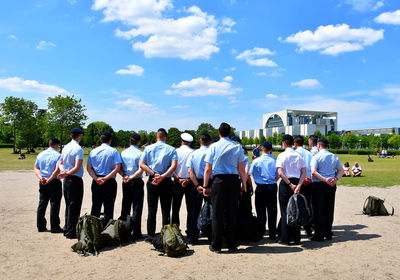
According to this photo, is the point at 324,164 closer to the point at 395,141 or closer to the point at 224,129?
the point at 224,129

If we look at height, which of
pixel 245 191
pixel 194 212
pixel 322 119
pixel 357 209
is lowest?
pixel 357 209

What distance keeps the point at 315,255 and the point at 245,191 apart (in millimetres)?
1714

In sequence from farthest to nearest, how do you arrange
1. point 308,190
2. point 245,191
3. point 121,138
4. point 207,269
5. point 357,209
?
point 121,138, point 357,209, point 308,190, point 245,191, point 207,269

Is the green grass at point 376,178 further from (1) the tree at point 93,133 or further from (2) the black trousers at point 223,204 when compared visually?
(1) the tree at point 93,133

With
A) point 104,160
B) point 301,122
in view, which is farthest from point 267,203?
point 301,122

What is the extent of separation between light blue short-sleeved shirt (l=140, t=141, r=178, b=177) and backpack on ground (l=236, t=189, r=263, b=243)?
170cm

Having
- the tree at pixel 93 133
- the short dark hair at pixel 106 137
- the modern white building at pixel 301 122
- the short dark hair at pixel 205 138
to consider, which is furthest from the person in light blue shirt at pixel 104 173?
the modern white building at pixel 301 122

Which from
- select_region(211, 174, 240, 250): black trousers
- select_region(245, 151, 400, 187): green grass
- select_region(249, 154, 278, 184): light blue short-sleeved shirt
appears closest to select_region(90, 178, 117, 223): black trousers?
select_region(211, 174, 240, 250): black trousers

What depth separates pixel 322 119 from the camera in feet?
521

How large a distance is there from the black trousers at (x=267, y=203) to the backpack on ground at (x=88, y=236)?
3.34m

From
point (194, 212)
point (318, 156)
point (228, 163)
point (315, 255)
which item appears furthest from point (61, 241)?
point (318, 156)

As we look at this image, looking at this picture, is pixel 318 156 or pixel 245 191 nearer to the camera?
pixel 245 191

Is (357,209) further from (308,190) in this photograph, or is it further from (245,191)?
(245,191)

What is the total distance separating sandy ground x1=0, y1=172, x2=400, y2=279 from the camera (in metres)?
4.75
